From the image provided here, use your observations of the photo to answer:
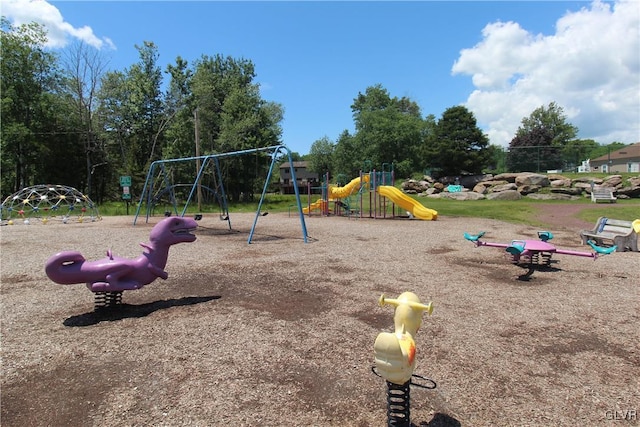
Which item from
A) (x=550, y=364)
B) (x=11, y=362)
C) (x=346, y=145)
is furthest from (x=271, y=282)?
(x=346, y=145)

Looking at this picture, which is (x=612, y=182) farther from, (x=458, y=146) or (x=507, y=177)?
(x=458, y=146)

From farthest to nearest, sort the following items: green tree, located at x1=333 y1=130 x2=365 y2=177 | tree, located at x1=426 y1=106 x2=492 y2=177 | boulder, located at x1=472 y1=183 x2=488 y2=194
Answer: green tree, located at x1=333 y1=130 x2=365 y2=177, tree, located at x1=426 y1=106 x2=492 y2=177, boulder, located at x1=472 y1=183 x2=488 y2=194

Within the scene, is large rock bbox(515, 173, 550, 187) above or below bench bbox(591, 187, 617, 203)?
above

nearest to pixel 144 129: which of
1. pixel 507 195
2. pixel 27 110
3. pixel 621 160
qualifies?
pixel 27 110

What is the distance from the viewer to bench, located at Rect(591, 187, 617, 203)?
73.4 feet

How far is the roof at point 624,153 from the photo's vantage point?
4381 centimetres

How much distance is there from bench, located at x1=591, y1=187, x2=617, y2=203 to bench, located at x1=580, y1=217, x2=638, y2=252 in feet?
51.9

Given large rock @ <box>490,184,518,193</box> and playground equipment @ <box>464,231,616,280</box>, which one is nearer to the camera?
playground equipment @ <box>464,231,616,280</box>

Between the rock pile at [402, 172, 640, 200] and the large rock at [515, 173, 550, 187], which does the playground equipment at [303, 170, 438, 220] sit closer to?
the rock pile at [402, 172, 640, 200]

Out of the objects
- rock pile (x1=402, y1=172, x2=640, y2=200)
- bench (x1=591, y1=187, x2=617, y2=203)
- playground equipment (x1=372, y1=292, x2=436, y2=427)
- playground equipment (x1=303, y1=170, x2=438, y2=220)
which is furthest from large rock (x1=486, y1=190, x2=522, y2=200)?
playground equipment (x1=372, y1=292, x2=436, y2=427)

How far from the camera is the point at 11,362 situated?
3506mm

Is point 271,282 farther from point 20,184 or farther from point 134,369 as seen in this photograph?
point 20,184

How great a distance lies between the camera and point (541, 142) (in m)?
53.9

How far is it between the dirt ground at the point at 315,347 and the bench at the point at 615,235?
1.58 m
